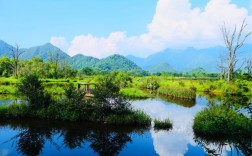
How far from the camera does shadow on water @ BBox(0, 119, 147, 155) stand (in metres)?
14.3

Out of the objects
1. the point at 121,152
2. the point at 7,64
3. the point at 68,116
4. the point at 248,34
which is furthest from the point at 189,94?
the point at 7,64

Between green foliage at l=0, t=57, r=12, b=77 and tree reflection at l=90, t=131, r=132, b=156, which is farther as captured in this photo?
green foliage at l=0, t=57, r=12, b=77

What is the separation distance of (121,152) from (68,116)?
7.46m

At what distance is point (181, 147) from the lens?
1530 centimetres

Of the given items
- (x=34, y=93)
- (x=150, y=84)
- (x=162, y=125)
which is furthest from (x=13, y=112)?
(x=150, y=84)

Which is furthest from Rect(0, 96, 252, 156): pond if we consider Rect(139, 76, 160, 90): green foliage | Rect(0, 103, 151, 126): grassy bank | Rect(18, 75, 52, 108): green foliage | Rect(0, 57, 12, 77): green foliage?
Rect(0, 57, 12, 77): green foliage

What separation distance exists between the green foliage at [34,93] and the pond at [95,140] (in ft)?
5.63

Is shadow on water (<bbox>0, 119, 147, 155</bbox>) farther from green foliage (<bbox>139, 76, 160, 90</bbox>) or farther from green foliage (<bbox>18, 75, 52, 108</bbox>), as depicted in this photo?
green foliage (<bbox>139, 76, 160, 90</bbox>)

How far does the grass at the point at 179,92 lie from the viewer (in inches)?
1583

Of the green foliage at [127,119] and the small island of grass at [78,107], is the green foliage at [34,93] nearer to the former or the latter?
the small island of grass at [78,107]

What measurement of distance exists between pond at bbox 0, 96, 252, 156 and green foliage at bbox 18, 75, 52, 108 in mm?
1717

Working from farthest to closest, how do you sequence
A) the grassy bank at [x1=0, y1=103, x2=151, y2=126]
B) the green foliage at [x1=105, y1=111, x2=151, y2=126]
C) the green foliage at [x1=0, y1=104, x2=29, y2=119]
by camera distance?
the green foliage at [x1=0, y1=104, x2=29, y2=119]
the grassy bank at [x1=0, y1=103, x2=151, y2=126]
the green foliage at [x1=105, y1=111, x2=151, y2=126]

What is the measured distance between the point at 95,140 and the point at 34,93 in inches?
Answer: 324

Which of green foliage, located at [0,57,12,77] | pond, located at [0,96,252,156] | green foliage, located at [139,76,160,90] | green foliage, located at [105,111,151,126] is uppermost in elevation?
green foliage, located at [0,57,12,77]
